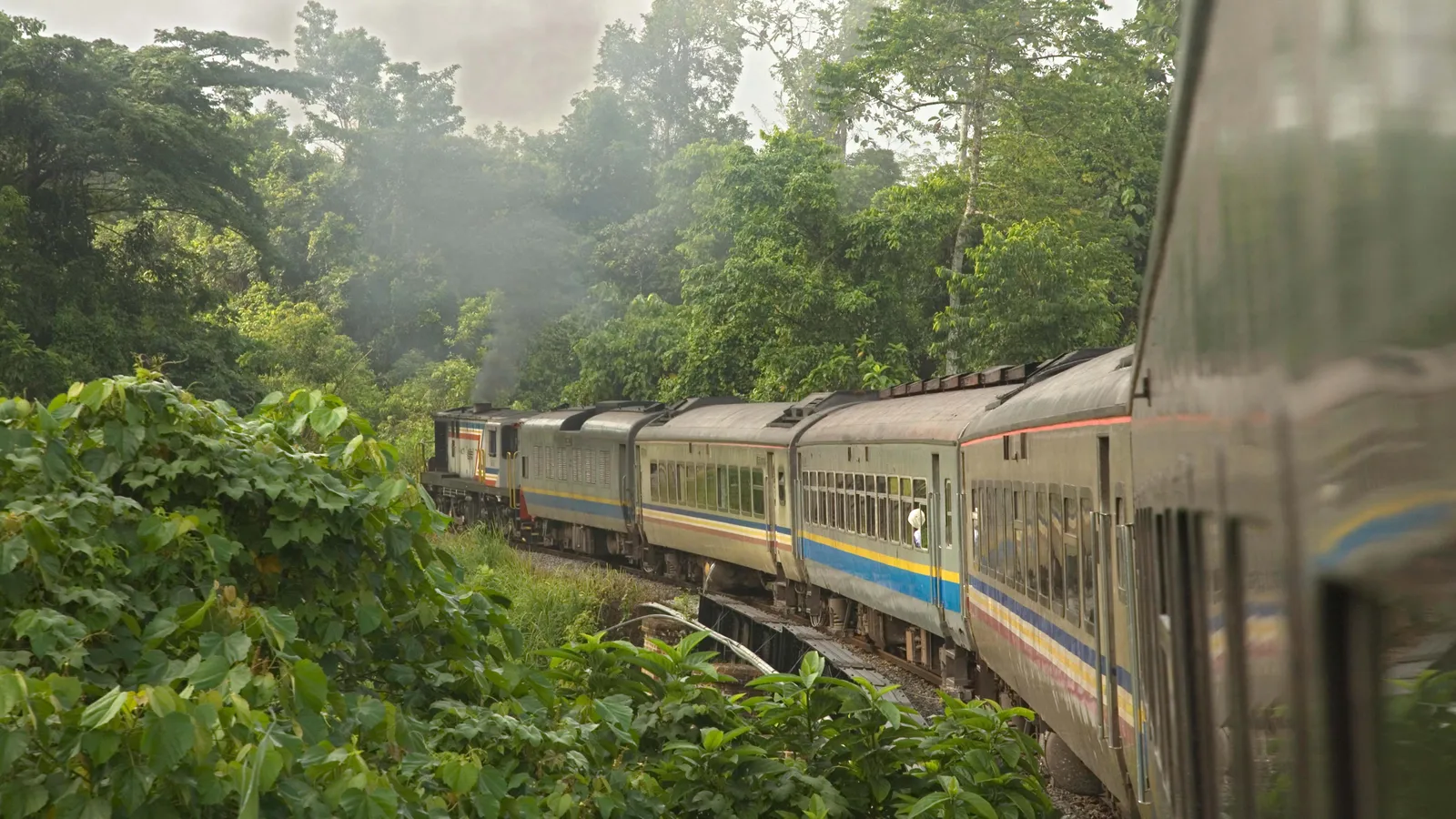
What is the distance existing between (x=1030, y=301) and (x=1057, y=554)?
20.0 m

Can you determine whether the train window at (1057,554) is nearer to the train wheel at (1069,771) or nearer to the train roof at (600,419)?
the train wheel at (1069,771)

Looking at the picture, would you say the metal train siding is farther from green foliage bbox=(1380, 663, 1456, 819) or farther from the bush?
green foliage bbox=(1380, 663, 1456, 819)

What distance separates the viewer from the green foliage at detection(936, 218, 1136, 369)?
27.5 meters

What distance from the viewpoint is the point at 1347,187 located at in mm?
1165

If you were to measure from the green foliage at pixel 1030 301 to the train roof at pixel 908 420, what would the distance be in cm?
1005

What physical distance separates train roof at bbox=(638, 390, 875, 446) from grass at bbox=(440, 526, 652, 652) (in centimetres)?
257

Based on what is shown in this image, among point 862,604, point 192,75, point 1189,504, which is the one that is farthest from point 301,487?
point 192,75

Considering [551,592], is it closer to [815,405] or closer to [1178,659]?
[815,405]

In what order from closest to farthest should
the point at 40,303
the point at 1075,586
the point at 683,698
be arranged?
the point at 683,698
the point at 1075,586
the point at 40,303

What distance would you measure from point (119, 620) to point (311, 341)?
150 ft

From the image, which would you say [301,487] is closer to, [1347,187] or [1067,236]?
[1347,187]

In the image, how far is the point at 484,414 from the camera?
126ft

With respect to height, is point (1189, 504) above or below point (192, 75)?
below

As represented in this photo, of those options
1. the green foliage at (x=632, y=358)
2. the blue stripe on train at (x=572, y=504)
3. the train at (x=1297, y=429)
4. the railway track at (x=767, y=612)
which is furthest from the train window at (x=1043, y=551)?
the green foliage at (x=632, y=358)
